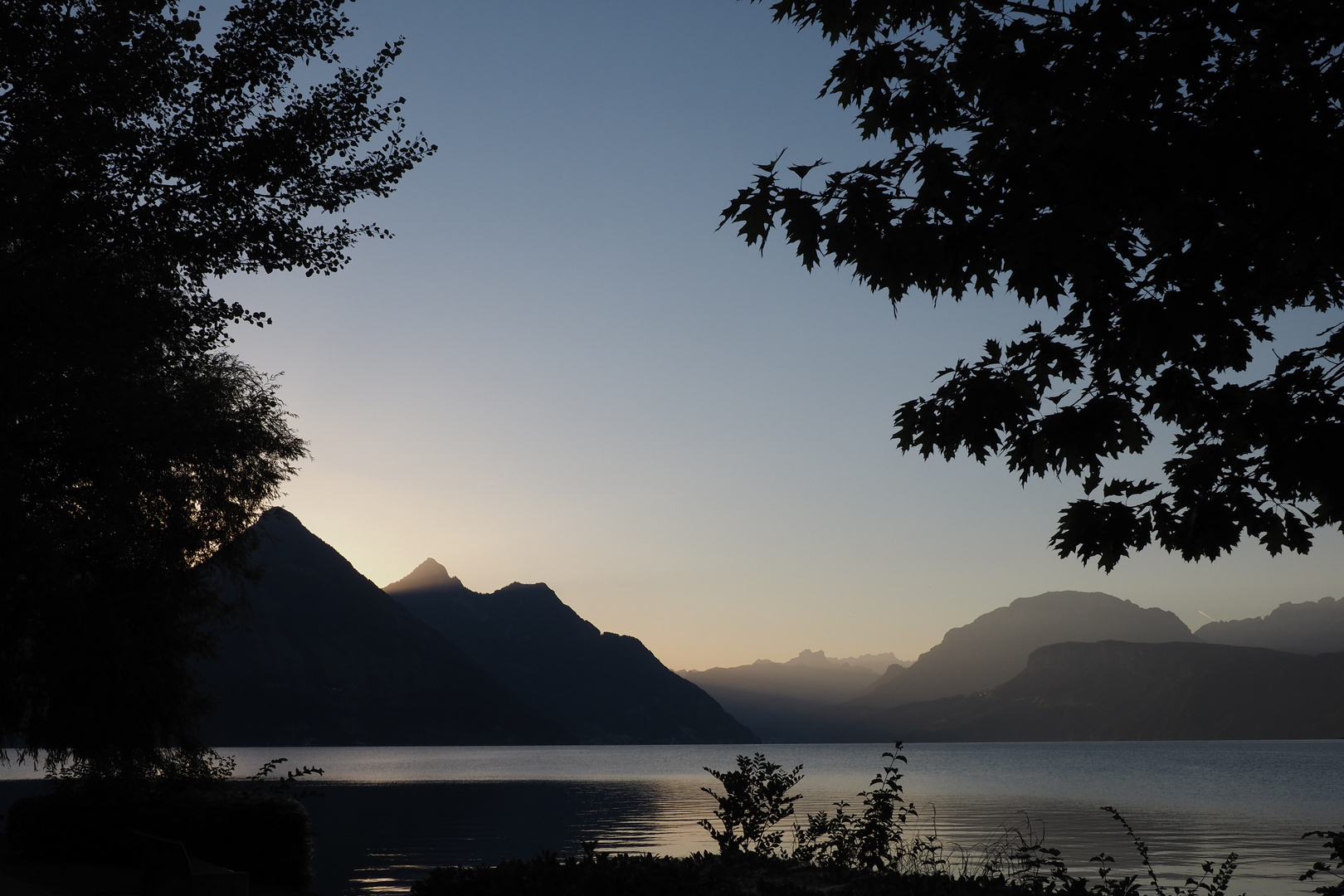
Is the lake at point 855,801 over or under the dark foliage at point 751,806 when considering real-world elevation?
under

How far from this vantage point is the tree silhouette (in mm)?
14102

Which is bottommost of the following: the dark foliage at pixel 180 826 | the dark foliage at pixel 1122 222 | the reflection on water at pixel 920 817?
the reflection on water at pixel 920 817

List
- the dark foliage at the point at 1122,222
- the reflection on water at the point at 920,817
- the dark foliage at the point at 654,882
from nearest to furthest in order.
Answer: the dark foliage at the point at 1122,222
the dark foliage at the point at 654,882
the reflection on water at the point at 920,817

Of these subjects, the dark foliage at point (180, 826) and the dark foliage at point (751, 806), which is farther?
the dark foliage at point (180, 826)

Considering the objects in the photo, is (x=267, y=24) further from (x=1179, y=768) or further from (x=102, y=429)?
(x=1179, y=768)

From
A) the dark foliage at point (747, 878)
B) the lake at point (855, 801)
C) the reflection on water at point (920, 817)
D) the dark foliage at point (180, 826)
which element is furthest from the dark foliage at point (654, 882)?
the reflection on water at point (920, 817)

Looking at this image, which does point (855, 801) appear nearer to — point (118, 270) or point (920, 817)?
point (920, 817)

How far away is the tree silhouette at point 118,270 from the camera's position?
14102mm

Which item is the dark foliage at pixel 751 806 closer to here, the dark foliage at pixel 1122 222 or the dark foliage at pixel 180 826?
the dark foliage at pixel 180 826

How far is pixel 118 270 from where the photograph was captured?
48.0 feet

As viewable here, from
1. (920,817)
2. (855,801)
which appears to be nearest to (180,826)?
(920,817)

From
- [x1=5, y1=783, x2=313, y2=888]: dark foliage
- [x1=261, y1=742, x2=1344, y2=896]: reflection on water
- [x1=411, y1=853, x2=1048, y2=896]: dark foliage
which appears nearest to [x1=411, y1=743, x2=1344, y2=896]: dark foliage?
[x1=411, y1=853, x2=1048, y2=896]: dark foliage

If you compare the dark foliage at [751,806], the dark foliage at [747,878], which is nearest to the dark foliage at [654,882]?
the dark foliage at [747,878]

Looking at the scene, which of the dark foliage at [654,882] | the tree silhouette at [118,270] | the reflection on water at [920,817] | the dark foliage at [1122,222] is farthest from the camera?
the reflection on water at [920,817]
